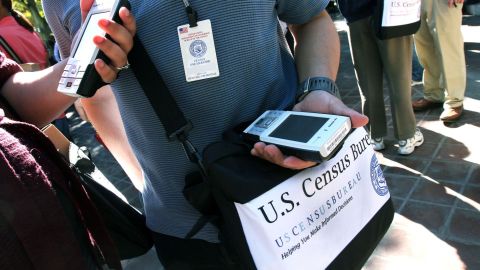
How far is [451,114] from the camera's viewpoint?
147 inches

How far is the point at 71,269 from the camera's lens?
834mm

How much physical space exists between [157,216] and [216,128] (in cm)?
33

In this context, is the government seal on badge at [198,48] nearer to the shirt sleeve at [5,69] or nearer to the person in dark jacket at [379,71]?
the shirt sleeve at [5,69]

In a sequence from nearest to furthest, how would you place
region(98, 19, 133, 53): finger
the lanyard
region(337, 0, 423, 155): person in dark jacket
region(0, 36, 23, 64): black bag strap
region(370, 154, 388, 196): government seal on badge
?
region(98, 19, 133, 53): finger
the lanyard
region(370, 154, 388, 196): government seal on badge
region(0, 36, 23, 64): black bag strap
region(337, 0, 423, 155): person in dark jacket

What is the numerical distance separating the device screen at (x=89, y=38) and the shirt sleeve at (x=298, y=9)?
485 millimetres

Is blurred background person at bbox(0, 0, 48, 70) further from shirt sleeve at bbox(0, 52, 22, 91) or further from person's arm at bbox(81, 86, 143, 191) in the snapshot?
shirt sleeve at bbox(0, 52, 22, 91)

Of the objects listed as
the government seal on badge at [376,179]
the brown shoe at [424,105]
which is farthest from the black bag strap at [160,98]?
the brown shoe at [424,105]

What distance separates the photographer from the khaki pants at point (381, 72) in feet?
10.5

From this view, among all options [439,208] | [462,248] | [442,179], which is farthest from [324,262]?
[442,179]

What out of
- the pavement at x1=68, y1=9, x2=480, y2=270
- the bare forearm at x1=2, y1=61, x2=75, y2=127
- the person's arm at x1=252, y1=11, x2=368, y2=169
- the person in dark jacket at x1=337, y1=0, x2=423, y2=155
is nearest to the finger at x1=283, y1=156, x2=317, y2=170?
the person's arm at x1=252, y1=11, x2=368, y2=169

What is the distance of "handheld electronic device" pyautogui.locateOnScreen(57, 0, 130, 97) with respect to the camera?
931 millimetres

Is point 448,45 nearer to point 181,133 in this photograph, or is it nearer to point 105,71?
point 181,133

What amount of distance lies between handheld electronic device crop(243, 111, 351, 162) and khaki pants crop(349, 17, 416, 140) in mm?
2348

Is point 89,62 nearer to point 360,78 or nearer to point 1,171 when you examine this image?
point 1,171
